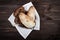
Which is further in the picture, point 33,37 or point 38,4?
point 38,4

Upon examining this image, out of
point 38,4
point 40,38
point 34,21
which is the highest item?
point 38,4

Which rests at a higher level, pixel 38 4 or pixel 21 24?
pixel 38 4

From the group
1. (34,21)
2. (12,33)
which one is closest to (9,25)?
(12,33)

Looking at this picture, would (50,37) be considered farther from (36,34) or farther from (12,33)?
(12,33)

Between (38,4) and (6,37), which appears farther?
(38,4)

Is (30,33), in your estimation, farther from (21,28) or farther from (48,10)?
(48,10)

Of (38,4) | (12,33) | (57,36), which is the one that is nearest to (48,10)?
(38,4)
